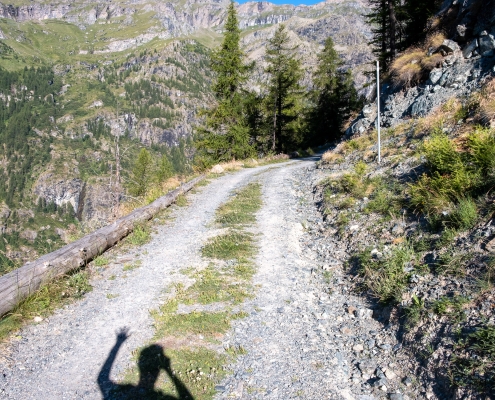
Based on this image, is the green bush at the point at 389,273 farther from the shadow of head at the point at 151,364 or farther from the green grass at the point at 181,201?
the green grass at the point at 181,201

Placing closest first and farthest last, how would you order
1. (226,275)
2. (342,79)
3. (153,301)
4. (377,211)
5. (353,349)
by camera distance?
(353,349) → (153,301) → (226,275) → (377,211) → (342,79)

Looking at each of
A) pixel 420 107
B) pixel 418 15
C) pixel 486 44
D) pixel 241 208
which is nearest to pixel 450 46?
pixel 486 44

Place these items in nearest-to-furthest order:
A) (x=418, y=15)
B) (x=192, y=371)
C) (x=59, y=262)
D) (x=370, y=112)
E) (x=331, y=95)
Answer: (x=192, y=371) < (x=59, y=262) < (x=370, y=112) < (x=418, y=15) < (x=331, y=95)

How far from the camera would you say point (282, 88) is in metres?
38.3

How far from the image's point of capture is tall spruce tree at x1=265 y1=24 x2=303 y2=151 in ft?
120

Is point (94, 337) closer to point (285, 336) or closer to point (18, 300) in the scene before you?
point (18, 300)

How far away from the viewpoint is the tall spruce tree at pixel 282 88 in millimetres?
36594

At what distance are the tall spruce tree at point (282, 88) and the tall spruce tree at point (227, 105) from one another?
668cm

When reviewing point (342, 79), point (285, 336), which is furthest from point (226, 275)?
point (342, 79)

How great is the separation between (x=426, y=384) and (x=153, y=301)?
14.6 ft

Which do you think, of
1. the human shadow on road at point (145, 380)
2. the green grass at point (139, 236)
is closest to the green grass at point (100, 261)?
the green grass at point (139, 236)

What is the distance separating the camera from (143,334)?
16.9ft

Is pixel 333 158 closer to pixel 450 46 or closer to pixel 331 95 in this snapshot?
pixel 450 46

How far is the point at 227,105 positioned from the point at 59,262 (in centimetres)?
2522
